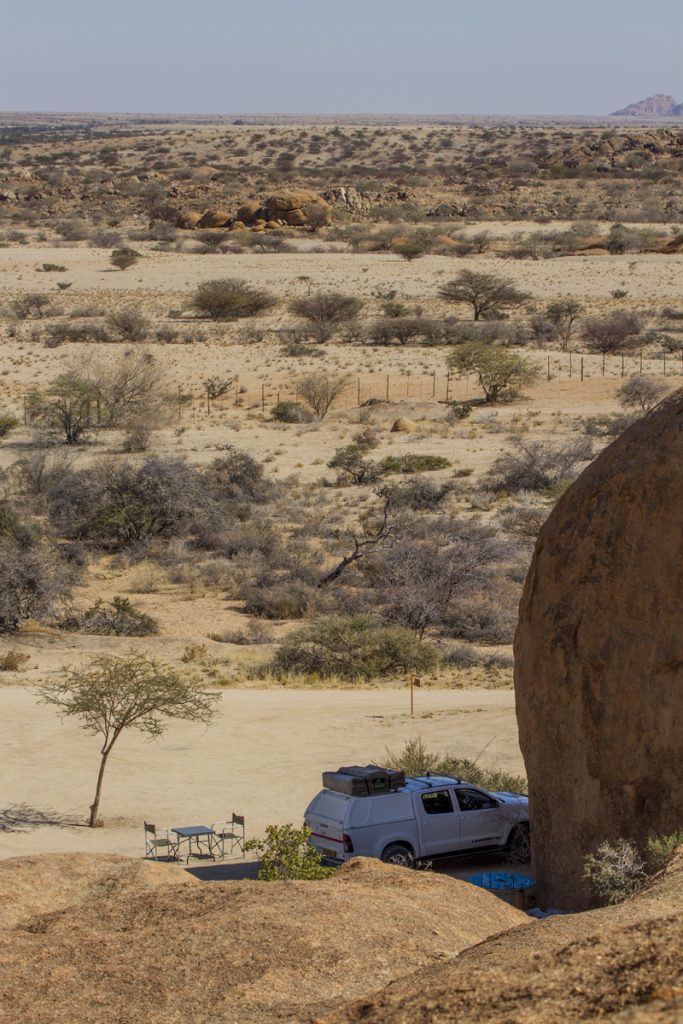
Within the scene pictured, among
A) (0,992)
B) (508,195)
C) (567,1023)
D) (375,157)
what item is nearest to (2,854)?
(0,992)

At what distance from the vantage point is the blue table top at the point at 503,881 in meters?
Answer: 11.1

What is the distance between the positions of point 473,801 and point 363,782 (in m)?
1.31

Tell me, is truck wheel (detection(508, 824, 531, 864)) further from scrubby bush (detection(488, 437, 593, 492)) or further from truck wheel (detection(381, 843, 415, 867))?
scrubby bush (detection(488, 437, 593, 492))

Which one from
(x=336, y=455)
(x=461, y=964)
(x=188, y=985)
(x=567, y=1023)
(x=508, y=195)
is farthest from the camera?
(x=508, y=195)

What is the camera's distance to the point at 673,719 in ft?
32.0

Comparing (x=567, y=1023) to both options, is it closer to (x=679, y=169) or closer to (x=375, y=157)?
(x=679, y=169)

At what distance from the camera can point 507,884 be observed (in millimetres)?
11297

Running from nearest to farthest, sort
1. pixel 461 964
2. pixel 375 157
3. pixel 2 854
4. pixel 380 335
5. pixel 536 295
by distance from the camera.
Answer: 1. pixel 461 964
2. pixel 2 854
3. pixel 380 335
4. pixel 536 295
5. pixel 375 157

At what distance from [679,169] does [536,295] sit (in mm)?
64204

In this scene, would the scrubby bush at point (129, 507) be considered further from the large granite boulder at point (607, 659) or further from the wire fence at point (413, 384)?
the large granite boulder at point (607, 659)

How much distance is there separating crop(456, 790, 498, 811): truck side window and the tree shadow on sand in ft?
15.5

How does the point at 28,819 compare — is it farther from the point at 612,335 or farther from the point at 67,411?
the point at 612,335

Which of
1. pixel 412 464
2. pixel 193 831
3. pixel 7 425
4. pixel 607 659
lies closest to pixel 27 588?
pixel 193 831

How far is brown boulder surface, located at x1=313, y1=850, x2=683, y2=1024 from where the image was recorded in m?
4.89
